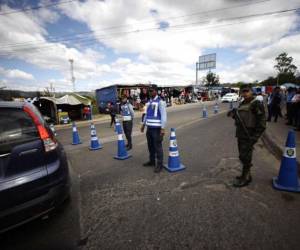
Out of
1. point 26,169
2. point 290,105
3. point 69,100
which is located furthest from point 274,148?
point 69,100

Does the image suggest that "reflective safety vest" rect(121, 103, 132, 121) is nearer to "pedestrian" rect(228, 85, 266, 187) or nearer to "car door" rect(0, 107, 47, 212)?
"pedestrian" rect(228, 85, 266, 187)

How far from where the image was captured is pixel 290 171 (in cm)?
319

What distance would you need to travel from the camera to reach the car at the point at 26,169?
1.99m

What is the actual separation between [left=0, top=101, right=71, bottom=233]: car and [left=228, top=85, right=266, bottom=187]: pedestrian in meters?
2.95

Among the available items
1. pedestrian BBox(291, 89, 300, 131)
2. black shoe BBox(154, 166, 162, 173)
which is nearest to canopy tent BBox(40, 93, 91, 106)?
black shoe BBox(154, 166, 162, 173)

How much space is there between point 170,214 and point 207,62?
127 ft

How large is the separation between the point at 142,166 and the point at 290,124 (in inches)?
305

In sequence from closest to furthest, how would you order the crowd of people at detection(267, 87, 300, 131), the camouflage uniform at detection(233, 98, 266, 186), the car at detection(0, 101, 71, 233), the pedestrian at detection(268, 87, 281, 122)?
the car at detection(0, 101, 71, 233), the camouflage uniform at detection(233, 98, 266, 186), the crowd of people at detection(267, 87, 300, 131), the pedestrian at detection(268, 87, 281, 122)

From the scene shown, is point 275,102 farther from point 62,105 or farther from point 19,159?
point 62,105

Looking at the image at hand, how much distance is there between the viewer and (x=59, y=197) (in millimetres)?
2391

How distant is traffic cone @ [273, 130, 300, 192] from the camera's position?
3174mm

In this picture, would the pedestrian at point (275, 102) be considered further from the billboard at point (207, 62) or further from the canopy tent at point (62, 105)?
the billboard at point (207, 62)

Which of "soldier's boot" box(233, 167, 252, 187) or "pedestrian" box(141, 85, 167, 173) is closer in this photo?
"soldier's boot" box(233, 167, 252, 187)

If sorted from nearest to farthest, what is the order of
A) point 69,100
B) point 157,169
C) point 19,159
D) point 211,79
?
point 19,159 → point 157,169 → point 69,100 → point 211,79
